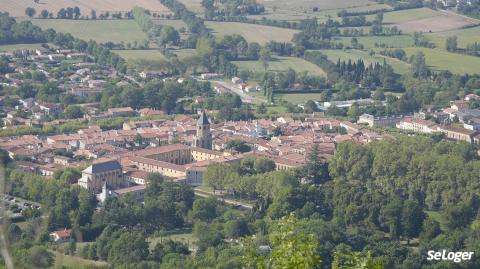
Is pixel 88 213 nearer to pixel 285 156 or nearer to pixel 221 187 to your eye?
pixel 221 187

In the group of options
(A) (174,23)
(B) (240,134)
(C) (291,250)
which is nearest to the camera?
(C) (291,250)

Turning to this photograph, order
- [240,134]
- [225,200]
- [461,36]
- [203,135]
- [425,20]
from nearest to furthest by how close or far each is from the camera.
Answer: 1. [225,200]
2. [203,135]
3. [240,134]
4. [461,36]
5. [425,20]

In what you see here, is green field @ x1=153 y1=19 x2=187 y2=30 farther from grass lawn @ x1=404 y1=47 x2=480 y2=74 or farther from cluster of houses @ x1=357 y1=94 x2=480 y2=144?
cluster of houses @ x1=357 y1=94 x2=480 y2=144

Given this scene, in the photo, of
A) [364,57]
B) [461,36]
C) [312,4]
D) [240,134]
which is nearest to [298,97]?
[364,57]

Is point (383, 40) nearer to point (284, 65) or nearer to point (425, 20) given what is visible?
point (425, 20)

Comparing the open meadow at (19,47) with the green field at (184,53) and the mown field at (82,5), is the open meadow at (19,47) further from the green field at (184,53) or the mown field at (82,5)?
the green field at (184,53)

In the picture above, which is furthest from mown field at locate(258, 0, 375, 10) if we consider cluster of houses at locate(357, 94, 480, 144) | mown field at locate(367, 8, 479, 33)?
cluster of houses at locate(357, 94, 480, 144)

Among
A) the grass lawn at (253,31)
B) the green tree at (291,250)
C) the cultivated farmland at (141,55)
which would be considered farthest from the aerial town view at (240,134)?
the grass lawn at (253,31)
